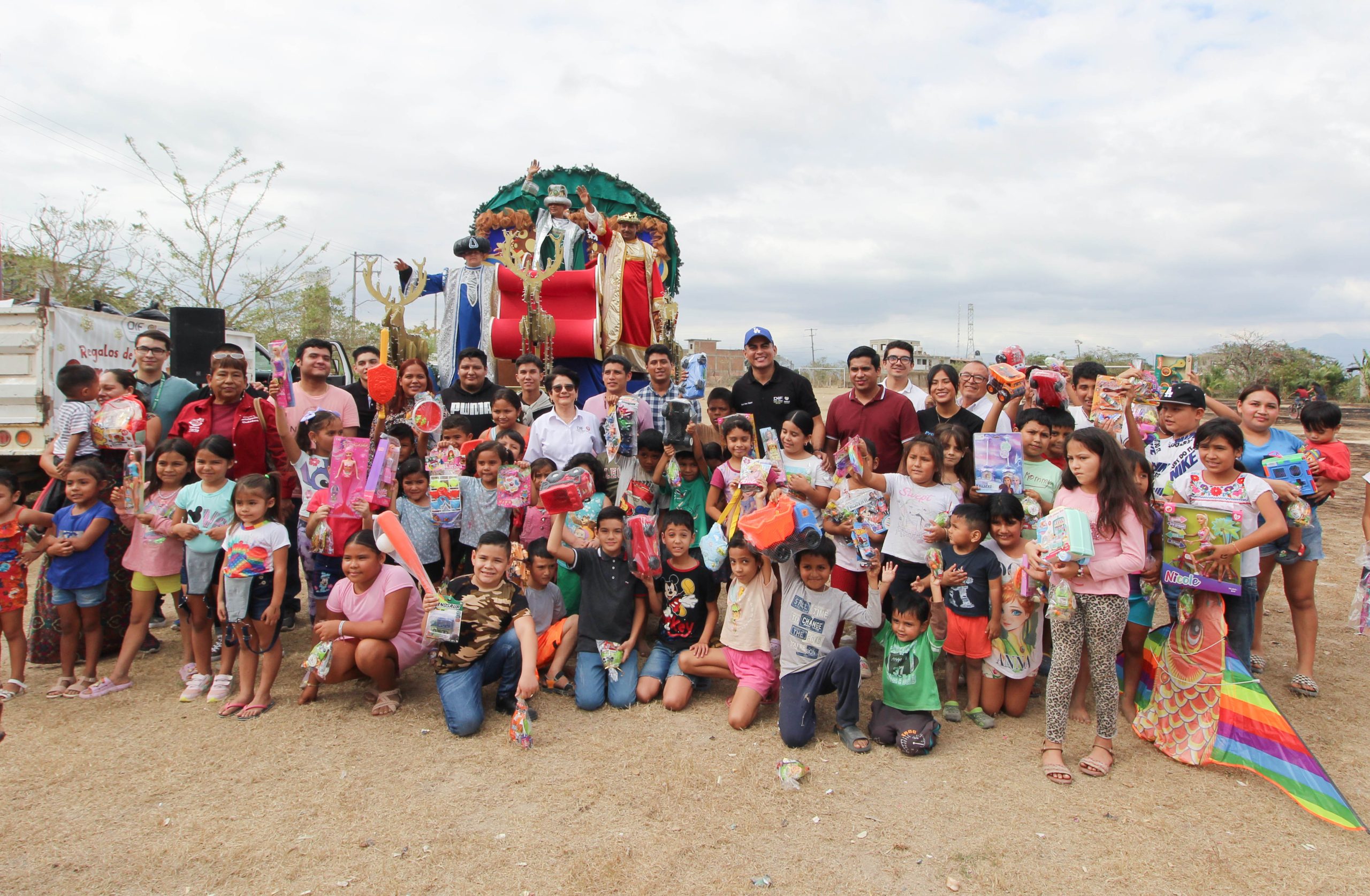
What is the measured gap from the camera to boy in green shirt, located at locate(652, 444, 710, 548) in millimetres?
4824

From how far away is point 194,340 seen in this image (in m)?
5.41

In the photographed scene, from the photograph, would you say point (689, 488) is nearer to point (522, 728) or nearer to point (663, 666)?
point (663, 666)

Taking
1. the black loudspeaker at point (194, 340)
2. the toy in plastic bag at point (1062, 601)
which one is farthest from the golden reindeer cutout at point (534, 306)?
the toy in plastic bag at point (1062, 601)

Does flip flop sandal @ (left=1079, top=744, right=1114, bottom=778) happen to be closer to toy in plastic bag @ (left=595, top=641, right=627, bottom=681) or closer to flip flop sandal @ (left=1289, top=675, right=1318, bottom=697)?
flip flop sandal @ (left=1289, top=675, right=1318, bottom=697)

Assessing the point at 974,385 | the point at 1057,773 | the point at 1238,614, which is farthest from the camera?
the point at 974,385

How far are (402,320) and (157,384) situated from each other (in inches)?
72.4

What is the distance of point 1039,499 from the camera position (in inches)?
162

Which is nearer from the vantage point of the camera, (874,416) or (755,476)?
(755,476)

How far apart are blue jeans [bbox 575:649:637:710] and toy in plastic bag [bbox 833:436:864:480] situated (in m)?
1.59

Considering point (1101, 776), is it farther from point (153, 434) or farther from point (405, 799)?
point (153, 434)

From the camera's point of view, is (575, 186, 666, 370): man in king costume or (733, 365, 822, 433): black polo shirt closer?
(733, 365, 822, 433): black polo shirt

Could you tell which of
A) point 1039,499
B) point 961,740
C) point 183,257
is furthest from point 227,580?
point 183,257

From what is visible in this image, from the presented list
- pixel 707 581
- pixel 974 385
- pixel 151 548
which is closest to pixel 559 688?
pixel 707 581

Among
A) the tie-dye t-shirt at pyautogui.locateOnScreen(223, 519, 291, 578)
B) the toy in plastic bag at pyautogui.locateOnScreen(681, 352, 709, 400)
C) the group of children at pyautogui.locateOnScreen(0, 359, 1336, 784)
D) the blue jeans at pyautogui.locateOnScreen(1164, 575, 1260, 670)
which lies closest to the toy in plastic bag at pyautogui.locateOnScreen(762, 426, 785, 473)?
the group of children at pyautogui.locateOnScreen(0, 359, 1336, 784)
